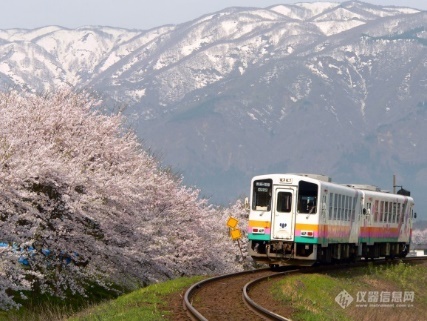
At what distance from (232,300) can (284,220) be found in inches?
444

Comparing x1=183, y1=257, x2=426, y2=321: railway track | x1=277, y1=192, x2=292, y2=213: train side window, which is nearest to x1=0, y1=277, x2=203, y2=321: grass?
x1=183, y1=257, x2=426, y2=321: railway track

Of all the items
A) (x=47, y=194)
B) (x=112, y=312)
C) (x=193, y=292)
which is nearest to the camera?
(x=112, y=312)

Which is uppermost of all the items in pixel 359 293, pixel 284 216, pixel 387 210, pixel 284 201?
pixel 284 201

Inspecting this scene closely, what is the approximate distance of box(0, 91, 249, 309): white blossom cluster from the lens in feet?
97.2

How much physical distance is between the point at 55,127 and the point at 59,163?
8.12 meters

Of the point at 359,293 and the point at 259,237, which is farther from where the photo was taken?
the point at 259,237

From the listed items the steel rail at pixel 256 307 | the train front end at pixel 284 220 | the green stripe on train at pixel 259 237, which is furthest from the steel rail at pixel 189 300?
the train front end at pixel 284 220

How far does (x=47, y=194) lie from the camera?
34062 millimetres

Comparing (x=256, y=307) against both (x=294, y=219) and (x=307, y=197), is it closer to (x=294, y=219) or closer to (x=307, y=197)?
(x=294, y=219)

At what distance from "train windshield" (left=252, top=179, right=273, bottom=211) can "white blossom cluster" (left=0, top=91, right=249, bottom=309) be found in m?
4.46

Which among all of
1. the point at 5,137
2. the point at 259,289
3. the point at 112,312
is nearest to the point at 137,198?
the point at 5,137

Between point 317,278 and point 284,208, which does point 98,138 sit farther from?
point 317,278

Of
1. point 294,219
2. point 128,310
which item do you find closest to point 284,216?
point 294,219

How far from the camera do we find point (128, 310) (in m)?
23.4
